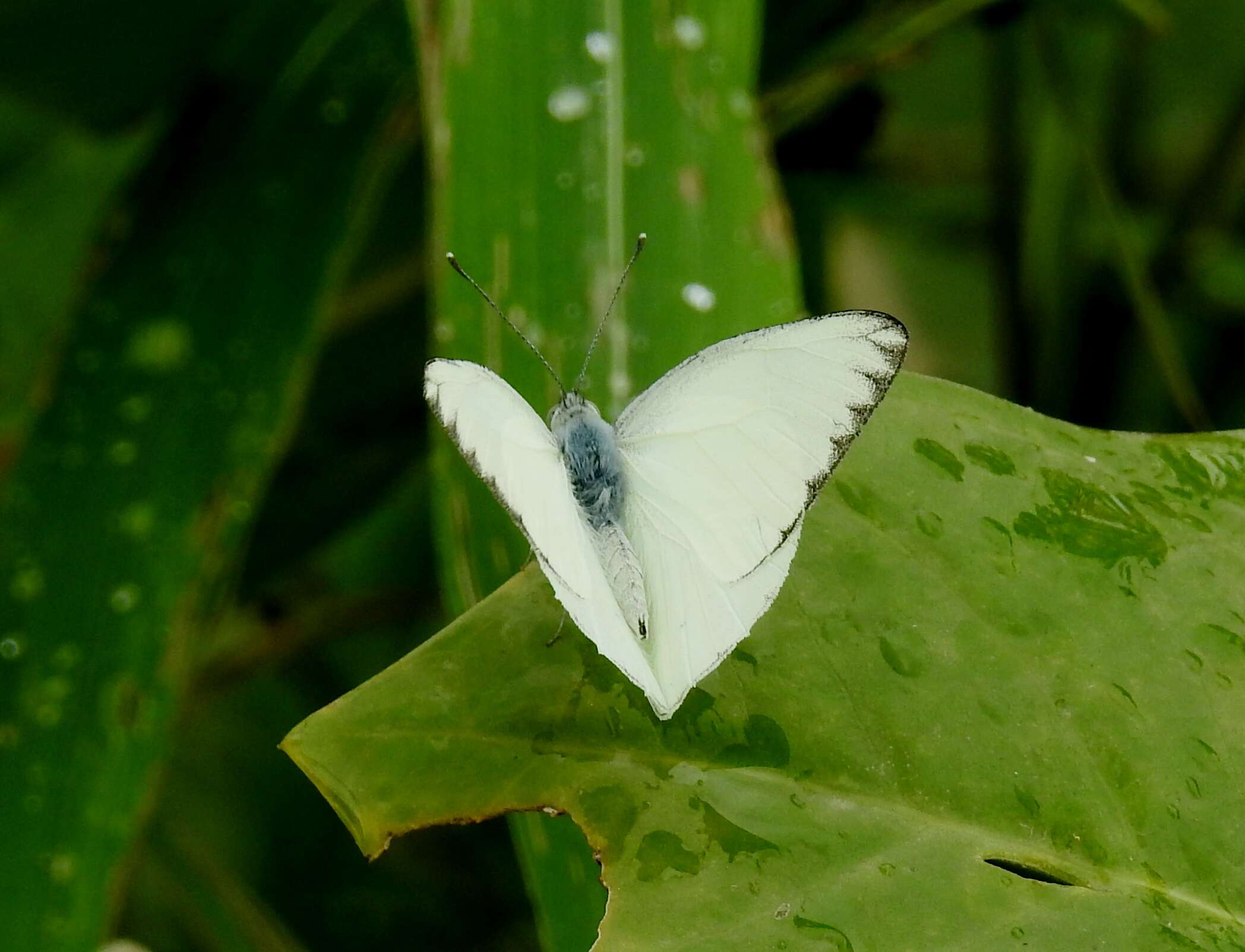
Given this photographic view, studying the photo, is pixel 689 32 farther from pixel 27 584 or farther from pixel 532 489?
pixel 27 584

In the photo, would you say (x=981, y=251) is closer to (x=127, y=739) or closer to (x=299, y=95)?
(x=299, y=95)

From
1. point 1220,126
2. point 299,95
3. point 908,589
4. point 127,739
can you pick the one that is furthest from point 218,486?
point 1220,126

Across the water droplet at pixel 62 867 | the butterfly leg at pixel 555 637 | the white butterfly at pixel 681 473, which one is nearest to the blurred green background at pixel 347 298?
the water droplet at pixel 62 867

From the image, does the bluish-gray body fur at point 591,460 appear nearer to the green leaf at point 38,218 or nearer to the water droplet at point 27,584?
the water droplet at point 27,584

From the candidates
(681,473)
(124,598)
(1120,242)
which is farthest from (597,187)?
(1120,242)

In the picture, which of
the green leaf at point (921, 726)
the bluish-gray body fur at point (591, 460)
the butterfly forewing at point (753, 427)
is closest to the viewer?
the green leaf at point (921, 726)
